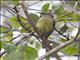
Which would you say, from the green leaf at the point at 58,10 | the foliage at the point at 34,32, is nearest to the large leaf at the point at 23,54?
the foliage at the point at 34,32

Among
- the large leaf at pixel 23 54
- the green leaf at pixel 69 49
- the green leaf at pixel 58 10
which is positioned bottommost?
the large leaf at pixel 23 54

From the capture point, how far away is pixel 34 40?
1.69 feet

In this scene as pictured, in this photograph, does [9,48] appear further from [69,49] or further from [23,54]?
[69,49]

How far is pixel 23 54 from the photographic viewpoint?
1.25 feet

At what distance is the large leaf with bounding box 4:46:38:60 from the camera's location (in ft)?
1.15

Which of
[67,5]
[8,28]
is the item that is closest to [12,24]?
[8,28]

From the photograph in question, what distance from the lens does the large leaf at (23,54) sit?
35 centimetres

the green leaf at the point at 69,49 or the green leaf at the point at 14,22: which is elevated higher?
the green leaf at the point at 14,22

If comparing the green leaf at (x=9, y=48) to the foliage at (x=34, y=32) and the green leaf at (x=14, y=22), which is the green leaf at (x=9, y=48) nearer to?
the foliage at (x=34, y=32)

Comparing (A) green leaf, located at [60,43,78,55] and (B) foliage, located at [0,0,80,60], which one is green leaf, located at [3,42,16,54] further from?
(A) green leaf, located at [60,43,78,55]

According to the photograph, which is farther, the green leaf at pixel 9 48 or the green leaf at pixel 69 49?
the green leaf at pixel 69 49

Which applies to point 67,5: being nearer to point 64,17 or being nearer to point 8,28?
point 64,17

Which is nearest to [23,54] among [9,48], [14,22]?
[9,48]

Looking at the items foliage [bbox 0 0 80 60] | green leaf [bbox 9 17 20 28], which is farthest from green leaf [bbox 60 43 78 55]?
green leaf [bbox 9 17 20 28]
